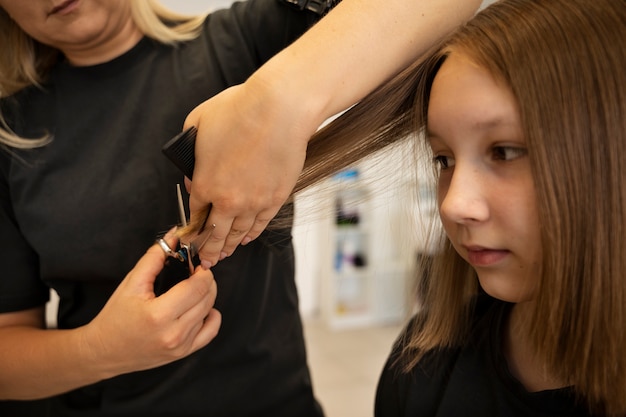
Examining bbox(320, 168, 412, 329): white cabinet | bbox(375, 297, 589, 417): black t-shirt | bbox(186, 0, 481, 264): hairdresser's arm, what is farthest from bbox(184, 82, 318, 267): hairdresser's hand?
bbox(320, 168, 412, 329): white cabinet

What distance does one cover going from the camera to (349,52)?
529 millimetres

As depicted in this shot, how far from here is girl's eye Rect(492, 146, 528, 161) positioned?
1.87 feet

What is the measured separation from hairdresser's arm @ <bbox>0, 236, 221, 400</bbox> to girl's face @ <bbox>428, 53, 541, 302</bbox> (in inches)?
13.8

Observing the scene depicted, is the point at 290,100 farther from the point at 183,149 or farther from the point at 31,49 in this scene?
the point at 31,49

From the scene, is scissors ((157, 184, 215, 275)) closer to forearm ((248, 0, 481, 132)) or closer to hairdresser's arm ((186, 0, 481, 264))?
hairdresser's arm ((186, 0, 481, 264))

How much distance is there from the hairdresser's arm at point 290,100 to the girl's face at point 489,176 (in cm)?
7

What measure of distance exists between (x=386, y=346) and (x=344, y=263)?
54cm

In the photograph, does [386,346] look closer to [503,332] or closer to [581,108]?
[503,332]

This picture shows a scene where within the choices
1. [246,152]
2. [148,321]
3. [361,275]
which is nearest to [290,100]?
[246,152]

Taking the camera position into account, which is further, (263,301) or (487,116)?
(263,301)

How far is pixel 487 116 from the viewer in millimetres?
565

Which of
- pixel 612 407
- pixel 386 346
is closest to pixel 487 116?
pixel 612 407

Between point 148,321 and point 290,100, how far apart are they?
1.17 feet

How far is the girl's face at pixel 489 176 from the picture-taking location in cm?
57
